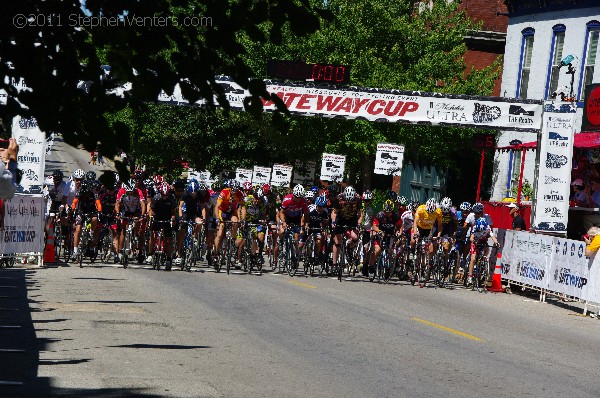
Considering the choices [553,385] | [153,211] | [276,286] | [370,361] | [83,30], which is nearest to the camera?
[83,30]

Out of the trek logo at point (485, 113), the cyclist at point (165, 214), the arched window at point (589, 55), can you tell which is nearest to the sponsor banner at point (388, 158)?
the arched window at point (589, 55)

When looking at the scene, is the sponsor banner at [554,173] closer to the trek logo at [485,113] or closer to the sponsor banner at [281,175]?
the trek logo at [485,113]

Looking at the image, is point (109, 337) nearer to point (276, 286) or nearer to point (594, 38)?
point (276, 286)

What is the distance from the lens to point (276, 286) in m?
20.3

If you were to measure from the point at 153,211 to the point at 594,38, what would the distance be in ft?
61.5

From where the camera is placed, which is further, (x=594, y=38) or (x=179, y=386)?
(x=594, y=38)

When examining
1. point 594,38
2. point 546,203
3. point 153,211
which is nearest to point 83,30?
point 153,211

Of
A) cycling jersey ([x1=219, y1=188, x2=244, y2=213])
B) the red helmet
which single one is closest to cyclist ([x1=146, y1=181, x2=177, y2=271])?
the red helmet

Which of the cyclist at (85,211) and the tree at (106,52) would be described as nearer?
the tree at (106,52)

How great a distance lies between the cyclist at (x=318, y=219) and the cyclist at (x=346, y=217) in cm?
21

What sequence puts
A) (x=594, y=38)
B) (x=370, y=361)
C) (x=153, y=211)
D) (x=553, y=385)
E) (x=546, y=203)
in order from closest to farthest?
(x=553, y=385) → (x=370, y=361) → (x=153, y=211) → (x=546, y=203) → (x=594, y=38)

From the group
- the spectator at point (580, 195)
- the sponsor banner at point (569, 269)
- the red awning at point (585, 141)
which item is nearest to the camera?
the sponsor banner at point (569, 269)

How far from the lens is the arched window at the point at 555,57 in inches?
1492

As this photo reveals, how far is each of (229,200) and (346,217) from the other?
8.56ft
